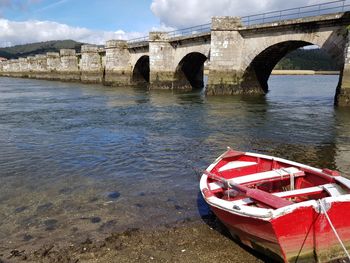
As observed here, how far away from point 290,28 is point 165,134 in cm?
1375

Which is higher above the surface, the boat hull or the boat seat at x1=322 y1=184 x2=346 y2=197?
the boat seat at x1=322 y1=184 x2=346 y2=197

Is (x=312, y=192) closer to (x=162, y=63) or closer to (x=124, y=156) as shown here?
(x=124, y=156)

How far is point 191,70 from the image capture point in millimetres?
38812

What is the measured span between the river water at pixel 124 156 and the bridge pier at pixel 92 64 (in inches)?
1178

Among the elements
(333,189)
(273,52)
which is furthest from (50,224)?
(273,52)

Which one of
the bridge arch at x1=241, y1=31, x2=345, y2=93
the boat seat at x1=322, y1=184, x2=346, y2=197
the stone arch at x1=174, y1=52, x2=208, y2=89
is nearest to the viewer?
the boat seat at x1=322, y1=184, x2=346, y2=197

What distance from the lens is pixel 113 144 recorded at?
40.5 feet

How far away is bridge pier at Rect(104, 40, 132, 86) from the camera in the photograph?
4381 cm

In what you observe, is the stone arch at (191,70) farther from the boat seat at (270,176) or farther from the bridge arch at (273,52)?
the boat seat at (270,176)

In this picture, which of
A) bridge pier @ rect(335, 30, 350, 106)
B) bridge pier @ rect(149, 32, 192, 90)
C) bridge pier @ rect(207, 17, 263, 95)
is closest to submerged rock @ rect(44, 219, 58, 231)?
bridge pier @ rect(335, 30, 350, 106)

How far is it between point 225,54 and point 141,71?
19.9m

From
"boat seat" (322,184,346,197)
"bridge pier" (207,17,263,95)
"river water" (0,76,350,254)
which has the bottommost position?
"river water" (0,76,350,254)

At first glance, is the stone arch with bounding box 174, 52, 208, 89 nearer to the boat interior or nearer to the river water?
the river water

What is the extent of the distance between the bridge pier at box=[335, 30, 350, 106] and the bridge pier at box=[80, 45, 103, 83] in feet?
119
